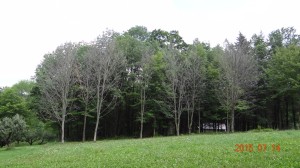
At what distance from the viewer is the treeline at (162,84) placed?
35.5 metres

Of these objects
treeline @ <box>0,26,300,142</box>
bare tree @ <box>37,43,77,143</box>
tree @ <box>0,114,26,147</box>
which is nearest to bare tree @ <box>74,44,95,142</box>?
treeline @ <box>0,26,300,142</box>

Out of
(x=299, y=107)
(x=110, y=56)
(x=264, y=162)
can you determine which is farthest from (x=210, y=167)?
(x=299, y=107)

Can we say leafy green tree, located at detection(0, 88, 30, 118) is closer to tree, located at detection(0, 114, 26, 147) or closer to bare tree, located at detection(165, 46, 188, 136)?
tree, located at detection(0, 114, 26, 147)

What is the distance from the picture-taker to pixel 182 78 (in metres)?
40.2

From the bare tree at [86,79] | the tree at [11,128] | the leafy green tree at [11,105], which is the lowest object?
the tree at [11,128]

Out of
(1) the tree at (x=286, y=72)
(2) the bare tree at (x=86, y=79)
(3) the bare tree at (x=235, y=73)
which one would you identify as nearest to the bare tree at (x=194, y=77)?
(3) the bare tree at (x=235, y=73)

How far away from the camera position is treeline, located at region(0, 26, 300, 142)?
3550 centimetres

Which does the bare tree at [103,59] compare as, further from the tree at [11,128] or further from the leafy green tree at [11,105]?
the leafy green tree at [11,105]

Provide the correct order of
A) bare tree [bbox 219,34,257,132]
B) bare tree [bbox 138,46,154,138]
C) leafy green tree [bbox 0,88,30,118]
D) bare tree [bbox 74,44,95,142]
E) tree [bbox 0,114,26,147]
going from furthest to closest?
leafy green tree [bbox 0,88,30,118] < bare tree [bbox 138,46,154,138] < bare tree [bbox 219,34,257,132] < bare tree [bbox 74,44,95,142] < tree [bbox 0,114,26,147]

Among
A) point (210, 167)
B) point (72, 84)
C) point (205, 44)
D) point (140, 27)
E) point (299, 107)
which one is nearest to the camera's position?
point (210, 167)

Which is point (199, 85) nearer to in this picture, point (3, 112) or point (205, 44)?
point (205, 44)

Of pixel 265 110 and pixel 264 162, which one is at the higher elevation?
pixel 265 110

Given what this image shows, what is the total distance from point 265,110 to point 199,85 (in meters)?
15.0

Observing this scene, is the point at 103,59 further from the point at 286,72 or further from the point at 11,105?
the point at 286,72
